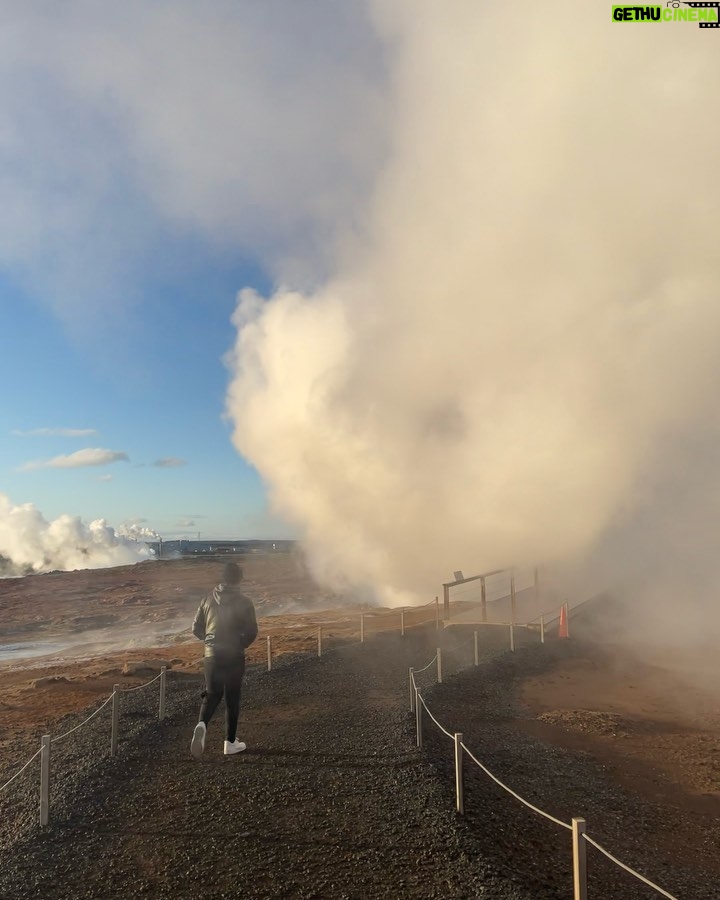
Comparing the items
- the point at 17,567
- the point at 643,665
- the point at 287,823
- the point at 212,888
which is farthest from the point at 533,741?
the point at 17,567

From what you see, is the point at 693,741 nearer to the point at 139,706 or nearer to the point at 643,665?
the point at 643,665

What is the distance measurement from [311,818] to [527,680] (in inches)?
374

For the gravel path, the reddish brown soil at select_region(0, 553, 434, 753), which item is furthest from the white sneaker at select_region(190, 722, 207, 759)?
the reddish brown soil at select_region(0, 553, 434, 753)

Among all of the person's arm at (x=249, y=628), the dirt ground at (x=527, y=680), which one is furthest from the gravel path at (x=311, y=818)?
the person's arm at (x=249, y=628)

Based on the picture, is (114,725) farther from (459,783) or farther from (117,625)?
(117,625)

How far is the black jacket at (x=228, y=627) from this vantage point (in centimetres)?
686

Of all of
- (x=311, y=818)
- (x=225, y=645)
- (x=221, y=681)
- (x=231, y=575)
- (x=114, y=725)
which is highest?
(x=231, y=575)

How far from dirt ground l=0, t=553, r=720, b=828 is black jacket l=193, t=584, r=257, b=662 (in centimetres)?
532

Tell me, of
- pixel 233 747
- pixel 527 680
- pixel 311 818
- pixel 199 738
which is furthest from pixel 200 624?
pixel 527 680

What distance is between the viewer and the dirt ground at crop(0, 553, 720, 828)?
30.1ft

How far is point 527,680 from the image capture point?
13773 millimetres

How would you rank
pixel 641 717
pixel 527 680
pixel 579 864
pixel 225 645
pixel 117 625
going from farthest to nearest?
pixel 117 625 → pixel 527 680 → pixel 641 717 → pixel 225 645 → pixel 579 864

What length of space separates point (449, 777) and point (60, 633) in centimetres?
2886

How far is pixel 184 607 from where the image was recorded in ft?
119
